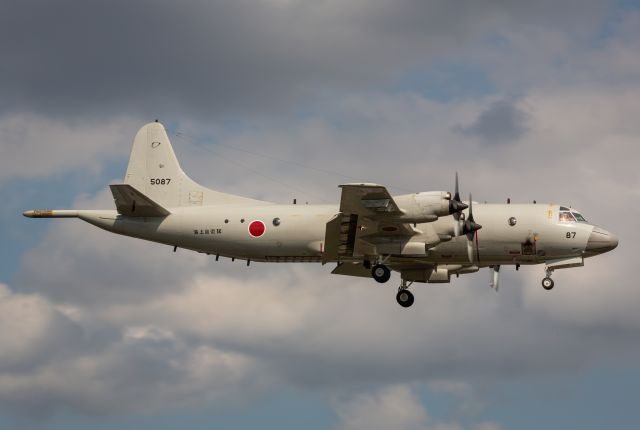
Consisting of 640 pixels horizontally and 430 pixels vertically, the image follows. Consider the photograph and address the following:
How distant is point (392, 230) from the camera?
5703 centimetres

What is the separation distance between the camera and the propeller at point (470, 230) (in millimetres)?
56438

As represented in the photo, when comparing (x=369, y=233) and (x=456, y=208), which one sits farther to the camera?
(x=369, y=233)

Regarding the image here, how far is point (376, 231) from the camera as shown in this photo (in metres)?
57.1

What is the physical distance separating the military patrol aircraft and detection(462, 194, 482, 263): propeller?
1.9 inches

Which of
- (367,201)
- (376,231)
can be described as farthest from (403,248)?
(367,201)

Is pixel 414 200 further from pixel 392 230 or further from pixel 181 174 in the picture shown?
→ pixel 181 174

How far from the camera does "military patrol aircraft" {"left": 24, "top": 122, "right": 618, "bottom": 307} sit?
5622 cm

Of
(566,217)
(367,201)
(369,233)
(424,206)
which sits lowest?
(369,233)

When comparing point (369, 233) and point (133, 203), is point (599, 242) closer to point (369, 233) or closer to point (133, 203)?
point (369, 233)

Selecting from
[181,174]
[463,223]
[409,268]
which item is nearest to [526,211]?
[463,223]

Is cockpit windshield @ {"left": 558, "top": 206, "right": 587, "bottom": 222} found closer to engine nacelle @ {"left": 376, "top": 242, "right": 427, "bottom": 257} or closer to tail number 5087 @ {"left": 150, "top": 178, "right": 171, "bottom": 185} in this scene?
engine nacelle @ {"left": 376, "top": 242, "right": 427, "bottom": 257}

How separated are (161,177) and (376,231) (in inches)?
515

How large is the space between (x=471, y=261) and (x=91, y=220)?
19401mm

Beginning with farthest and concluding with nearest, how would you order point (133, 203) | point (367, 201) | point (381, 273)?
point (133, 203)
point (381, 273)
point (367, 201)
